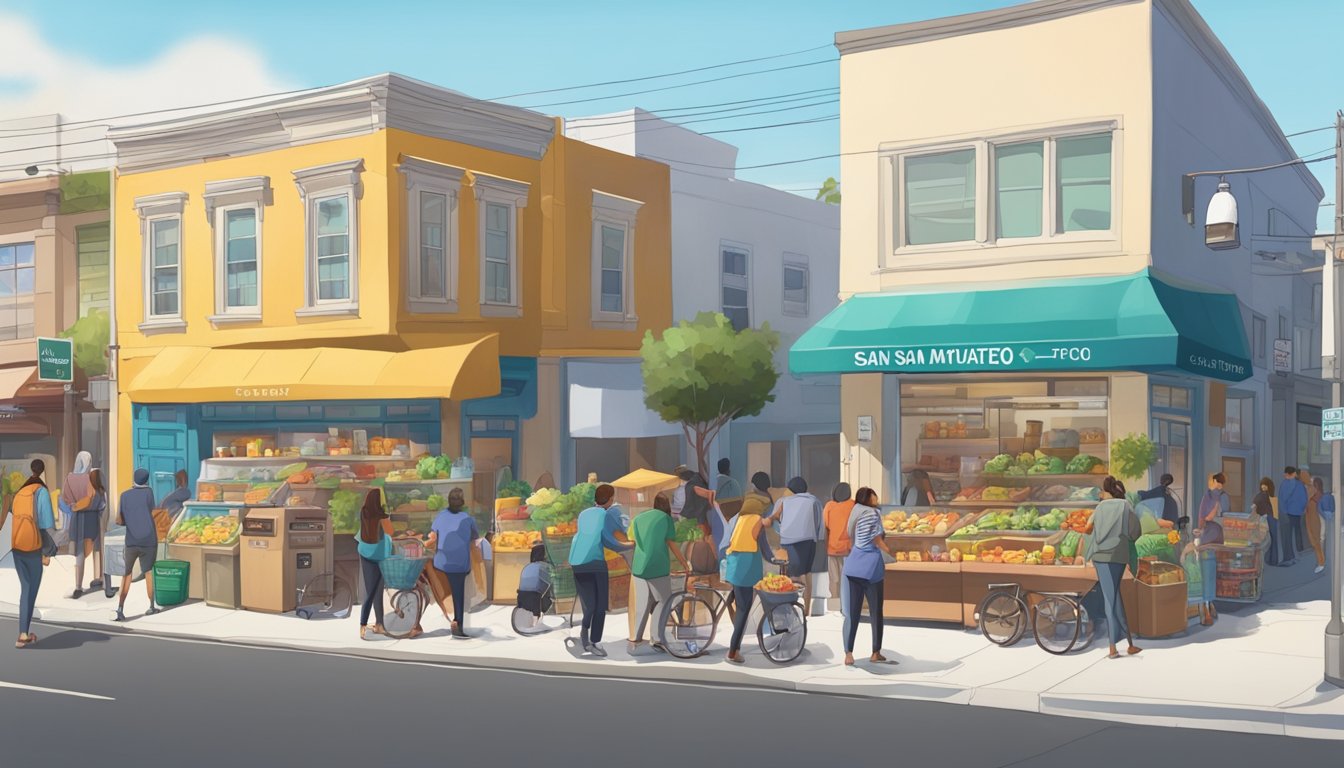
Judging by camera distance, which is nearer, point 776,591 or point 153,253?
point 776,591

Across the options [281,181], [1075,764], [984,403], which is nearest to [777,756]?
[1075,764]

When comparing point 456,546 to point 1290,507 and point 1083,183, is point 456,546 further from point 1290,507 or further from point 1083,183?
point 1290,507

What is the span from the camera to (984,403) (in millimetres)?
20422

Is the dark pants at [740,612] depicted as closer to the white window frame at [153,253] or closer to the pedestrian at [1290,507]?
the pedestrian at [1290,507]

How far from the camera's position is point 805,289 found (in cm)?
3728

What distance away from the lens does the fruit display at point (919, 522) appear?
1769 centimetres

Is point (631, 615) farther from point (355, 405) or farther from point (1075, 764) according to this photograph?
point (355, 405)

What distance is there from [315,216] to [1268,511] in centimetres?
1831

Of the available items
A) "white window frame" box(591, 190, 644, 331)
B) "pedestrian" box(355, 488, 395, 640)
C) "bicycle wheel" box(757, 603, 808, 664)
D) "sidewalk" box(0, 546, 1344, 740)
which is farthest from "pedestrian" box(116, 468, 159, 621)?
"white window frame" box(591, 190, 644, 331)

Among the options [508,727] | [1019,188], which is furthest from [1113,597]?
[1019,188]

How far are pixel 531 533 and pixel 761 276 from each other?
688 inches

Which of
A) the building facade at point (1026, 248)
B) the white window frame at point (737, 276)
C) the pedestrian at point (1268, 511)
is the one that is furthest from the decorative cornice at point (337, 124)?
the pedestrian at point (1268, 511)

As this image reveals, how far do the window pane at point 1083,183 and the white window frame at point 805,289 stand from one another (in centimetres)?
1632

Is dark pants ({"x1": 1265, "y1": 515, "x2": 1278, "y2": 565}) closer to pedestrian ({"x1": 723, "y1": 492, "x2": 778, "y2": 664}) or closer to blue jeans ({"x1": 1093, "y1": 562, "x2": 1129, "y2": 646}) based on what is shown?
blue jeans ({"x1": 1093, "y1": 562, "x2": 1129, "y2": 646})
